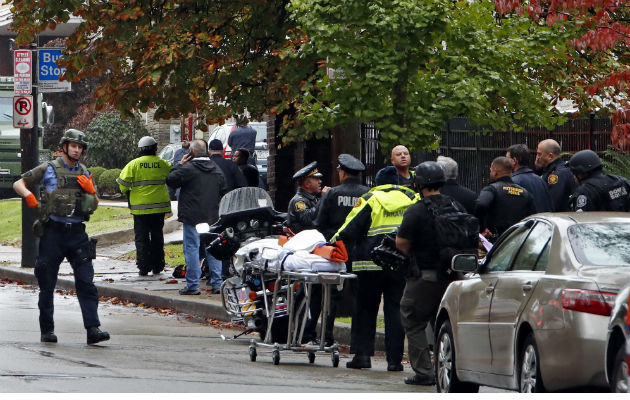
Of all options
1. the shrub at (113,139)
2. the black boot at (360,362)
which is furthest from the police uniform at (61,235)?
the shrub at (113,139)

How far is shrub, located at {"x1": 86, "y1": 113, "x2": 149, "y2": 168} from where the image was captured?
160 ft

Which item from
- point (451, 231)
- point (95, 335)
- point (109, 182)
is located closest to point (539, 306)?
point (451, 231)

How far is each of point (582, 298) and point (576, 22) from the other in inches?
365

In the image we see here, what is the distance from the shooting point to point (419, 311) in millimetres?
10930

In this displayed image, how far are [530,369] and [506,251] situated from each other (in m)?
1.37

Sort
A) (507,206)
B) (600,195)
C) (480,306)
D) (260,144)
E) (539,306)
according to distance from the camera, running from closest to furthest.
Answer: (539,306), (480,306), (600,195), (507,206), (260,144)

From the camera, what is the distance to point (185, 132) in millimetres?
48906

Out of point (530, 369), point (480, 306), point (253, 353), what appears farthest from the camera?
point (253, 353)

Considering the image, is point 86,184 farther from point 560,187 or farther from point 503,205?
point 560,187

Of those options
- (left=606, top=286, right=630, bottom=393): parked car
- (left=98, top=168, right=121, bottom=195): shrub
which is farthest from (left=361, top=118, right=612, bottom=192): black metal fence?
(left=98, top=168, right=121, bottom=195): shrub

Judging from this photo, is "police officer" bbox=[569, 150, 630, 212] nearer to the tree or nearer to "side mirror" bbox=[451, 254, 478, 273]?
the tree

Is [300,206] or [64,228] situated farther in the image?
[300,206]

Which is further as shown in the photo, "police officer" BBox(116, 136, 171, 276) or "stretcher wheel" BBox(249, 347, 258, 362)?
"police officer" BBox(116, 136, 171, 276)

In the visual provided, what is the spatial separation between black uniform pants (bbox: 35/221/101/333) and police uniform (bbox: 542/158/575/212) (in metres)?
4.57
